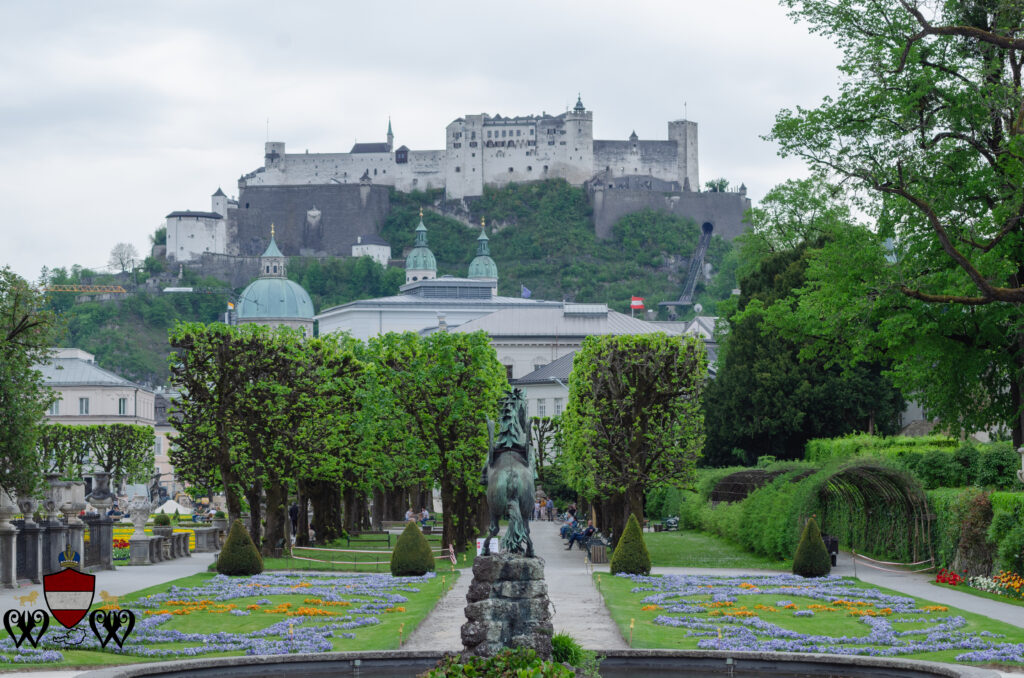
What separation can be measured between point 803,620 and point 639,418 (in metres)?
19.1

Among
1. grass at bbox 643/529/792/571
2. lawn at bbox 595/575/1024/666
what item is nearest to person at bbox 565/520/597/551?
grass at bbox 643/529/792/571

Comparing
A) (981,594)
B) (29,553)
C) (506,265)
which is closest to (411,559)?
(29,553)

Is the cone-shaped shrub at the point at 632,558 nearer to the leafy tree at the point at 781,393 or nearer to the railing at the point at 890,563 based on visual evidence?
the railing at the point at 890,563

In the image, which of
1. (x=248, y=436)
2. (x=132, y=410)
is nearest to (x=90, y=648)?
(x=248, y=436)

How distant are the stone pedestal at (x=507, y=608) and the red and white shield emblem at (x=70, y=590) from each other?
16.7 ft

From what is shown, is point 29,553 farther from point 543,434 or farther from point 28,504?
point 543,434

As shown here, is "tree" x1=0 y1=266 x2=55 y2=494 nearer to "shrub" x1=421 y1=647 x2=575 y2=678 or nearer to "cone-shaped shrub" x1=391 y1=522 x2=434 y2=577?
"cone-shaped shrub" x1=391 y1=522 x2=434 y2=577

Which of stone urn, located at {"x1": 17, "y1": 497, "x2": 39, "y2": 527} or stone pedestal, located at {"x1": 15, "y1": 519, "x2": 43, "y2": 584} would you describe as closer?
stone pedestal, located at {"x1": 15, "y1": 519, "x2": 43, "y2": 584}

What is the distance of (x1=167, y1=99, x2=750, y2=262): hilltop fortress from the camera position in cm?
18338

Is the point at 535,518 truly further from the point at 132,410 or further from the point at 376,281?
the point at 376,281

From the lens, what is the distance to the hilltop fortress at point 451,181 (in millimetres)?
183375

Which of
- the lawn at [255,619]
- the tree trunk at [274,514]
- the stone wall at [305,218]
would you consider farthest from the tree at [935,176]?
the stone wall at [305,218]

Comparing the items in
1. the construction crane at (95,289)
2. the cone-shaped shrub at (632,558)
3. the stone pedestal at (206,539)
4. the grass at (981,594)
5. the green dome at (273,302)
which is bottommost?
the stone pedestal at (206,539)

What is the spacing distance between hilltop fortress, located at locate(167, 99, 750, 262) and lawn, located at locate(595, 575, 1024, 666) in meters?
152
